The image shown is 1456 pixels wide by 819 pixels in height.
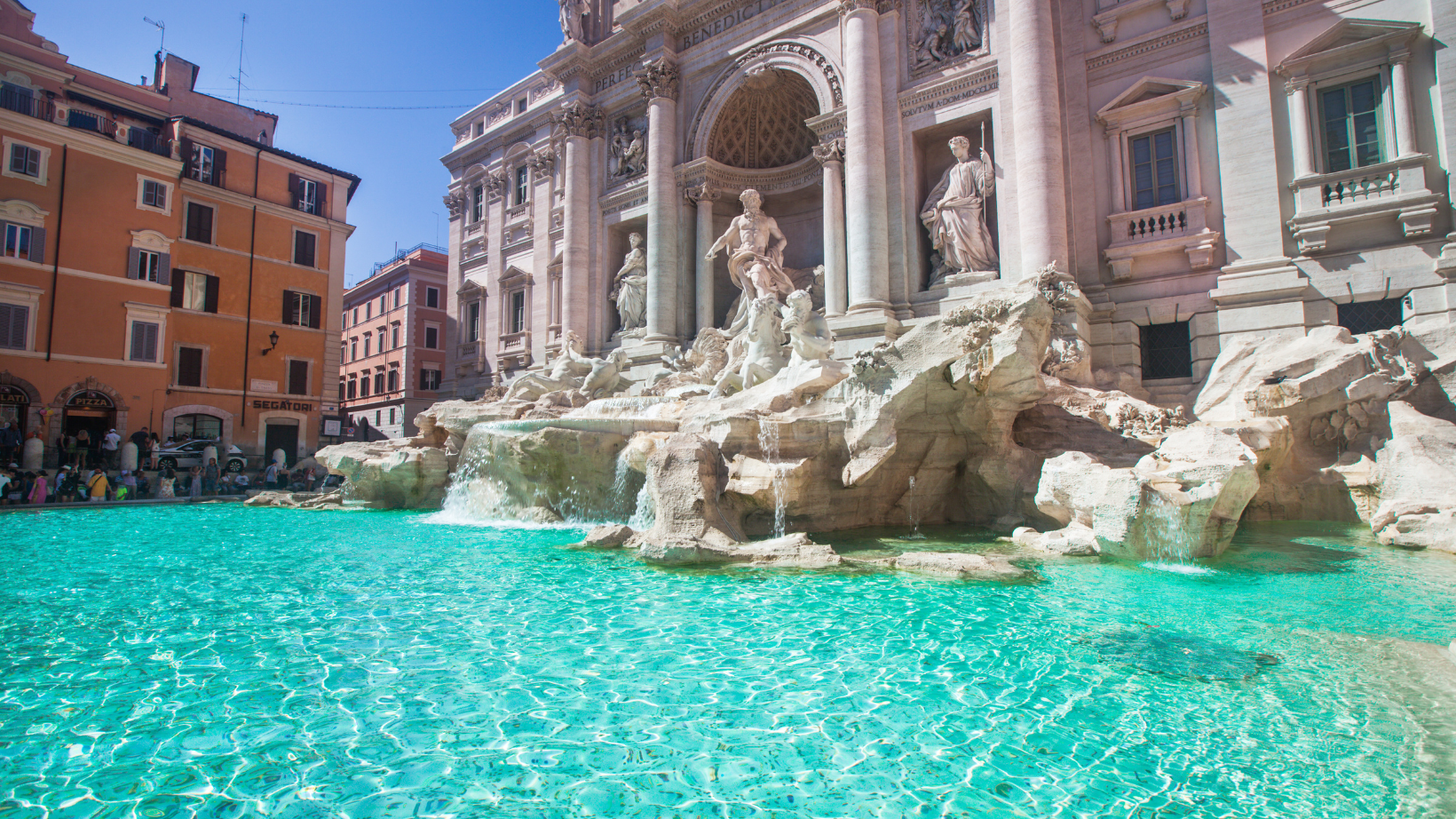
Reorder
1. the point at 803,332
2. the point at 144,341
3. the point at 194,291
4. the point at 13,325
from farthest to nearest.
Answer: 1. the point at 194,291
2. the point at 144,341
3. the point at 13,325
4. the point at 803,332

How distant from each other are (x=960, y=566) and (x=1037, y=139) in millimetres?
A: 10359

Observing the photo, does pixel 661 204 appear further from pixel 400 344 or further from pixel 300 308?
pixel 400 344

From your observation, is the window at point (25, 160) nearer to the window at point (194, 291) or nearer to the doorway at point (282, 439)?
the window at point (194, 291)

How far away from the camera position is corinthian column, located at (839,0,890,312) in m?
15.2

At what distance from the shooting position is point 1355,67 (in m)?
11.5

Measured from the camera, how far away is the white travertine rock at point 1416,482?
6820 millimetres

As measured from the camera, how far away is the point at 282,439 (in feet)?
76.8

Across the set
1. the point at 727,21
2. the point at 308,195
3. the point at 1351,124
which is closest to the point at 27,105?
the point at 308,195

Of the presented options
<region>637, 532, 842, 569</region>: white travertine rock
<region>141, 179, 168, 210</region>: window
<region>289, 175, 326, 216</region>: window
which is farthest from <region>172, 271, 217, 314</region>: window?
<region>637, 532, 842, 569</region>: white travertine rock

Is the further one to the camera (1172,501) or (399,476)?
(399,476)

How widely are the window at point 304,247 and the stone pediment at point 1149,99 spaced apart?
24624 millimetres

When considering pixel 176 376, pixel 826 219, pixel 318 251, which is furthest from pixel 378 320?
pixel 826 219

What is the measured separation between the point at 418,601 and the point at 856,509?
5469mm

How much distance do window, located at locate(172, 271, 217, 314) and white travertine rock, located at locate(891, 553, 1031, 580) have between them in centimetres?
2408
